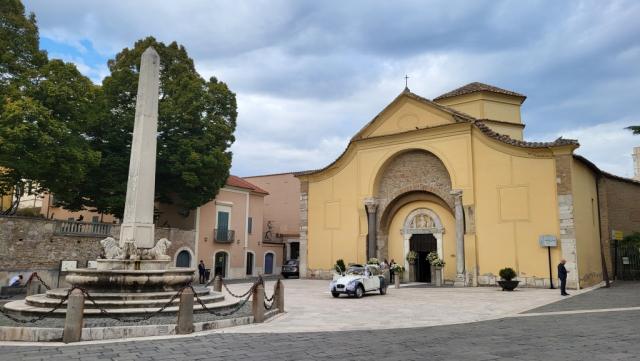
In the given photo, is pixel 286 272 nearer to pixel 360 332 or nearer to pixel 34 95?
pixel 34 95

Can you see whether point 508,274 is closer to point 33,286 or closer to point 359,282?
point 359,282

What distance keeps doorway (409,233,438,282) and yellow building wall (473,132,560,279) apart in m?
3.18

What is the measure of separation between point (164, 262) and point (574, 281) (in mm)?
17406

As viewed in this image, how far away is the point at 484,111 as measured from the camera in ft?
95.0

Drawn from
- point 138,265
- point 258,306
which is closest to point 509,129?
point 258,306

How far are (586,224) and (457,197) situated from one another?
637cm

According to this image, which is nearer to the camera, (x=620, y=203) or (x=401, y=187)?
(x=401, y=187)

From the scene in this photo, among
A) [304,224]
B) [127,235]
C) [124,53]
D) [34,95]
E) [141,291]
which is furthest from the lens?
[304,224]

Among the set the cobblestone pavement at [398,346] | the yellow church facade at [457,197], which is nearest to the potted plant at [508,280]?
the yellow church facade at [457,197]

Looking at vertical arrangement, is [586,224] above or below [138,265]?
above

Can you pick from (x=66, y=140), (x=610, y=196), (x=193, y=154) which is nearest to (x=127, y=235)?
(x=66, y=140)

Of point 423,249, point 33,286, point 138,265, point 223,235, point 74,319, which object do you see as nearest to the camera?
point 74,319

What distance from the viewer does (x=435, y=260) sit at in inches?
951

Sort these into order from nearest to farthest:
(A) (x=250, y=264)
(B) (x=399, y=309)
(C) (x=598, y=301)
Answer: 1. (B) (x=399, y=309)
2. (C) (x=598, y=301)
3. (A) (x=250, y=264)
